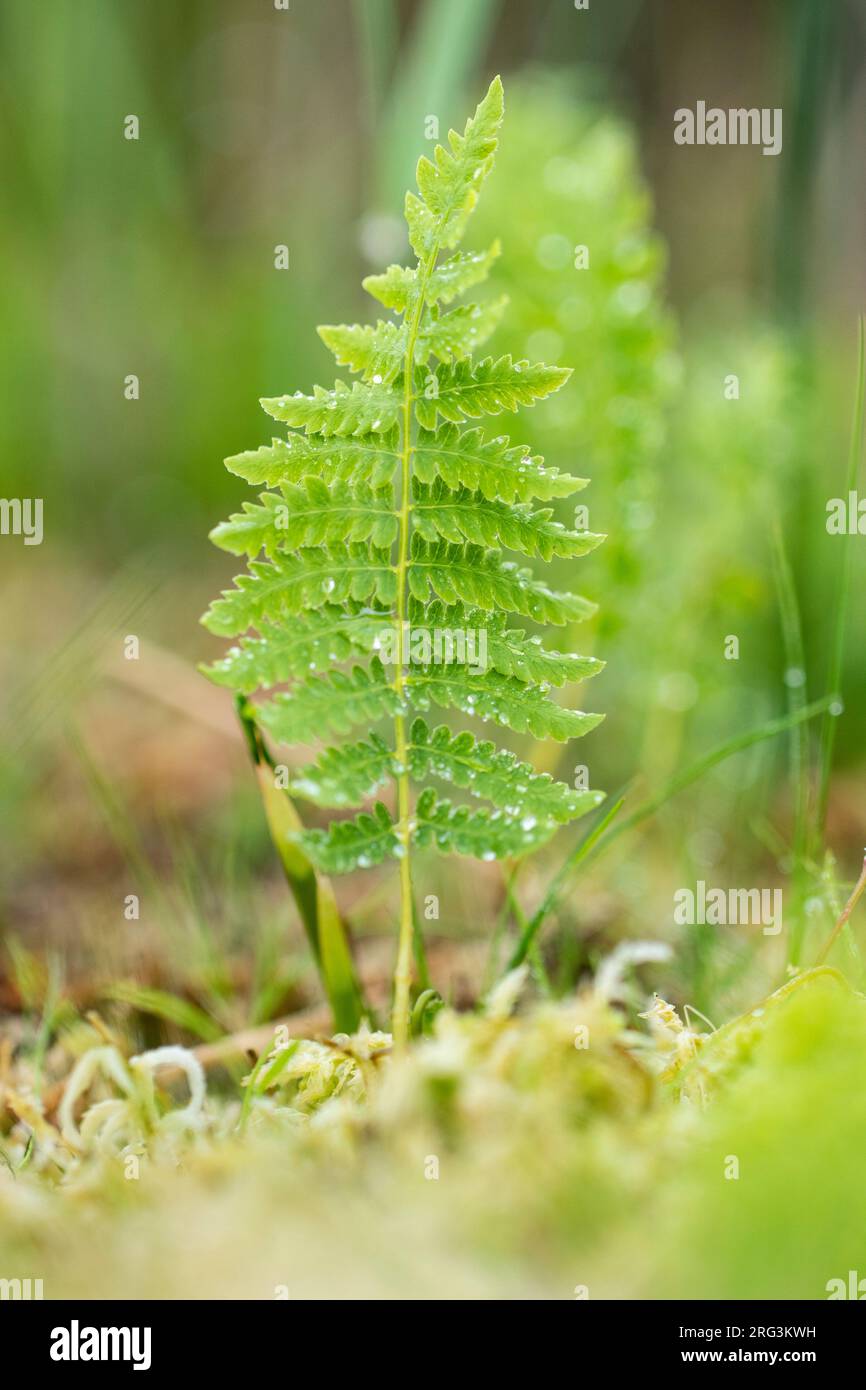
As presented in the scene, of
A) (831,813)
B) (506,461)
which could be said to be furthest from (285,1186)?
(831,813)

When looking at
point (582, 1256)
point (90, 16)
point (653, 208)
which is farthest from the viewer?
point (653, 208)

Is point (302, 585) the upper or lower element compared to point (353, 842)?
upper

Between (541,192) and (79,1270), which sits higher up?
(541,192)

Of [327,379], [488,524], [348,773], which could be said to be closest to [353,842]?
[348,773]

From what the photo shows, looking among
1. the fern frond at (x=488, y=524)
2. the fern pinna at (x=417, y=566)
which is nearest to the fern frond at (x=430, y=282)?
the fern pinna at (x=417, y=566)

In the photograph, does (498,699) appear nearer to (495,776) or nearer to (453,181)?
(495,776)

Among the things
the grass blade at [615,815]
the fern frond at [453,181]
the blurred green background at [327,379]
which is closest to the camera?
the fern frond at [453,181]

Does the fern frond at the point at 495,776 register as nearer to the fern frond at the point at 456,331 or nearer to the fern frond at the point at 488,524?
the fern frond at the point at 488,524

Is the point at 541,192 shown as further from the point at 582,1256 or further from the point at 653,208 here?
the point at 653,208
